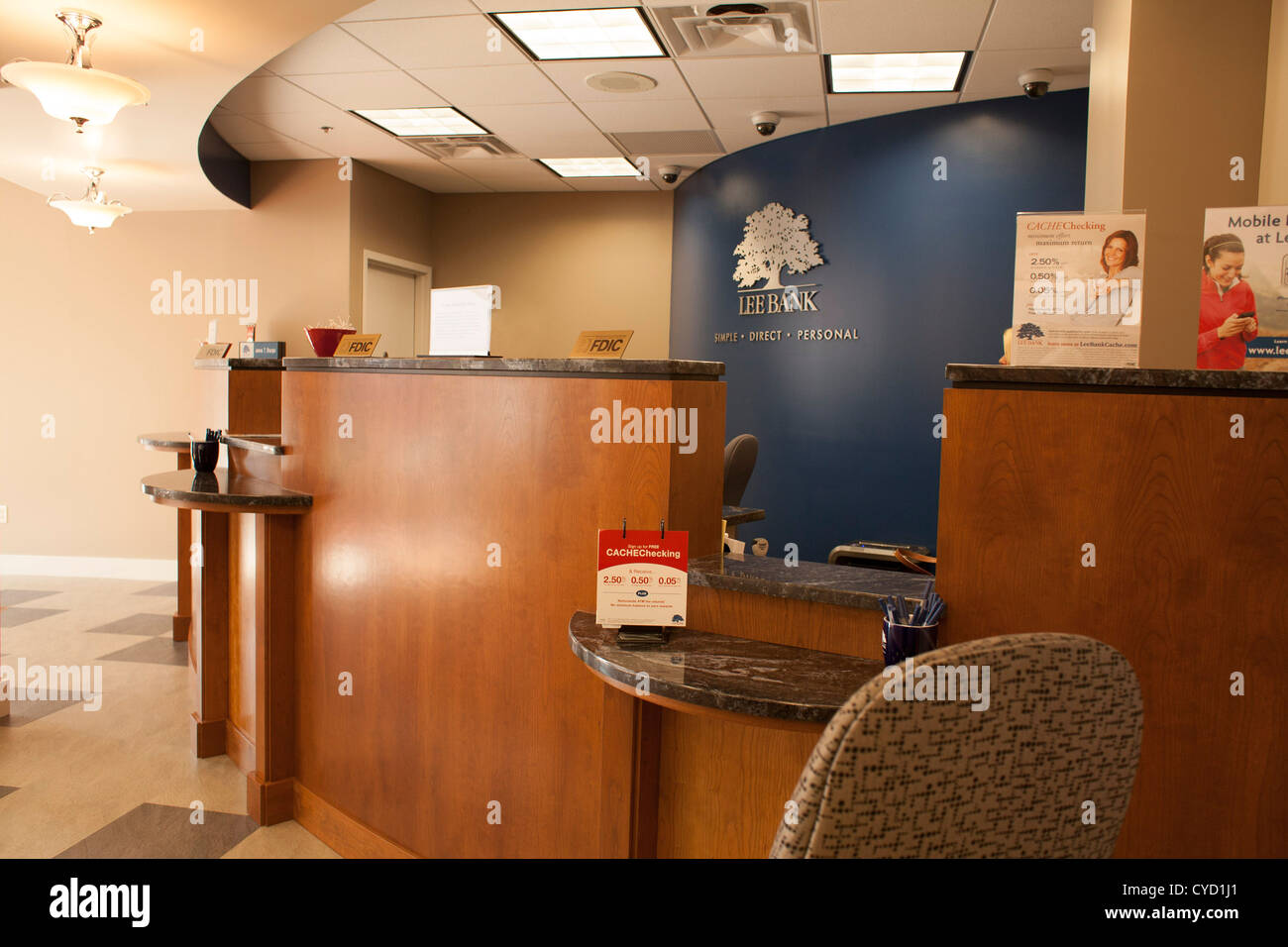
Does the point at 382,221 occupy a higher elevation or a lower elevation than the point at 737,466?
higher

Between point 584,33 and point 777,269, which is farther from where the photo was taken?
point 777,269

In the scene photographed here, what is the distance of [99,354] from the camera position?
23.0 feet

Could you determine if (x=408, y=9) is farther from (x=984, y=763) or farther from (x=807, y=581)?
(x=984, y=763)

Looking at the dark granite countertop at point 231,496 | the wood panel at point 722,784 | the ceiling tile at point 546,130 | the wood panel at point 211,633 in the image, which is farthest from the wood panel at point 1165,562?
the ceiling tile at point 546,130

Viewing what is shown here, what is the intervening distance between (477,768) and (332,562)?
86cm

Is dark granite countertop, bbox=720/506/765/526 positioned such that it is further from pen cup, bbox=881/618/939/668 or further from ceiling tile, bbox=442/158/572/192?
ceiling tile, bbox=442/158/572/192

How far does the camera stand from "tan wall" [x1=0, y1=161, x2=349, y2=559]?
6930 millimetres

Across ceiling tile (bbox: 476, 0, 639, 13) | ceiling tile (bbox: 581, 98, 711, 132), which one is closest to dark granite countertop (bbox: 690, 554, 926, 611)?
ceiling tile (bbox: 476, 0, 639, 13)

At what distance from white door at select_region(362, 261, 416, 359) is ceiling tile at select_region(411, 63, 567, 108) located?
88.2 inches

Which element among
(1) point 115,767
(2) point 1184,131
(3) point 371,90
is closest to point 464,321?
(2) point 1184,131

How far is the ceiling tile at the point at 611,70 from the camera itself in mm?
4664

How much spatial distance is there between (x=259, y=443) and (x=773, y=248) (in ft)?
12.9

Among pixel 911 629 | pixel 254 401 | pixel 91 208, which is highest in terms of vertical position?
pixel 91 208

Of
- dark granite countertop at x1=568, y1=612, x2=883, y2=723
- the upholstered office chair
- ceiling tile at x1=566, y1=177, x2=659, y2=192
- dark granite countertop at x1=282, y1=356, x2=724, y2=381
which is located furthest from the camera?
ceiling tile at x1=566, y1=177, x2=659, y2=192
